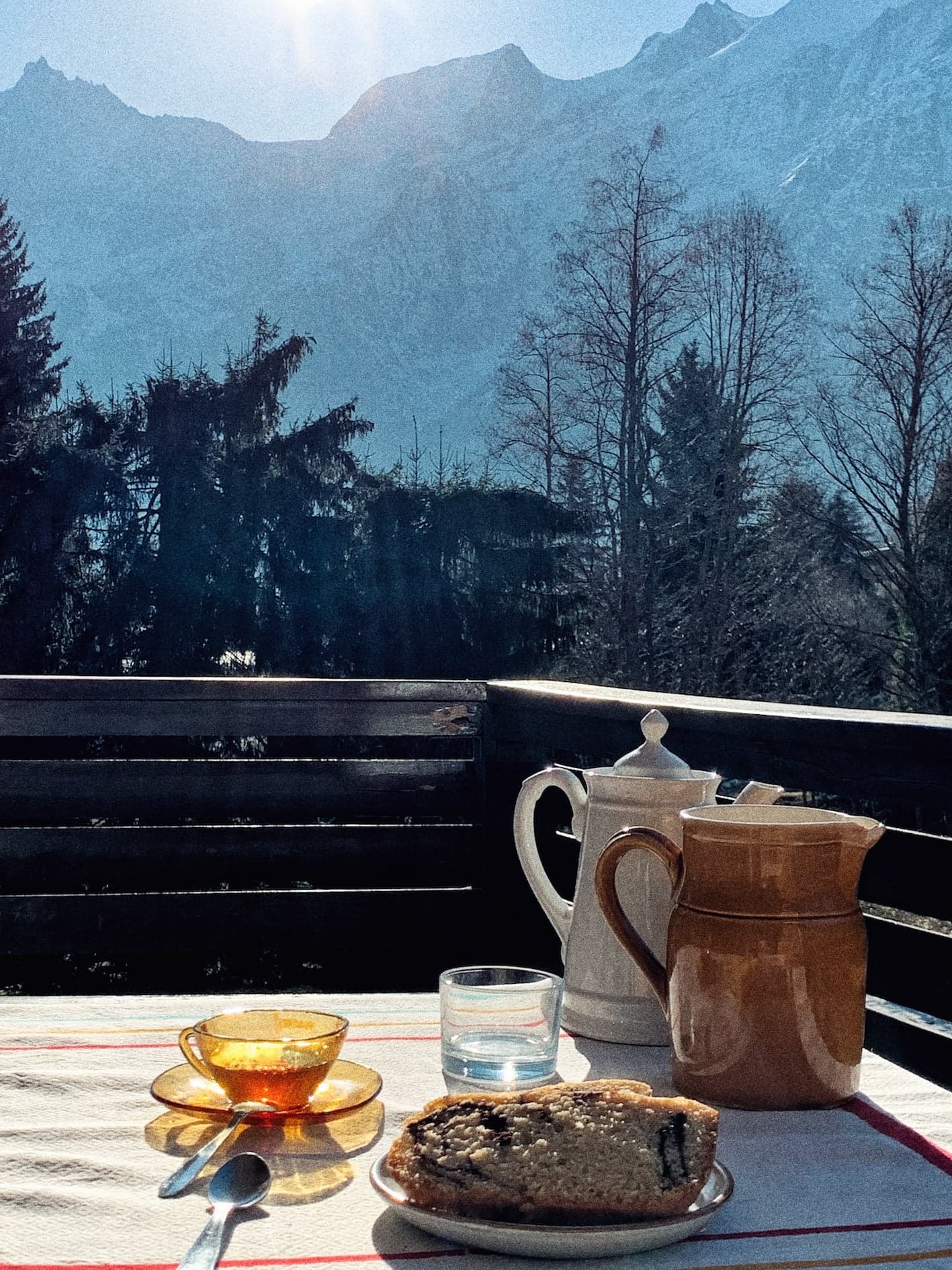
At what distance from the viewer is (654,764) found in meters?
0.88

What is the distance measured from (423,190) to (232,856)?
65.4m

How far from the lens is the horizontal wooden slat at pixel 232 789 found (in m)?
2.60

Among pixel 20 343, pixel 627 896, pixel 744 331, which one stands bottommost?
pixel 627 896

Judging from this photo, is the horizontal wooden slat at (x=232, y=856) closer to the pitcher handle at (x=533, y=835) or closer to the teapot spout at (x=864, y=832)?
the pitcher handle at (x=533, y=835)

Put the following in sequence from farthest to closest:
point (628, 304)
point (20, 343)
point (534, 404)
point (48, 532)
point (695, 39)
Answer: point (695, 39) < point (20, 343) < point (534, 404) < point (628, 304) < point (48, 532)

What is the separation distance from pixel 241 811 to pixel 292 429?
8.37 metres

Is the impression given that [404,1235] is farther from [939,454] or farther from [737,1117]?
[939,454]

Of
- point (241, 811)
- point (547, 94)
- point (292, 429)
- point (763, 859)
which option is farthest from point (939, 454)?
point (547, 94)

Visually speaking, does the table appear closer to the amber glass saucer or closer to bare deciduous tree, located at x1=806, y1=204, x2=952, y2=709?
the amber glass saucer

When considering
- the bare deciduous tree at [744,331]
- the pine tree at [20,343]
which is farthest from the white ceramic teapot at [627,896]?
the bare deciduous tree at [744,331]

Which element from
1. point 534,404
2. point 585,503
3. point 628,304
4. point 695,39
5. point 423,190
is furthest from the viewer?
point 695,39

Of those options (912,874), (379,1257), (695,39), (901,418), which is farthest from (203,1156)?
(695,39)

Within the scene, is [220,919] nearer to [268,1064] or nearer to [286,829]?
[286,829]

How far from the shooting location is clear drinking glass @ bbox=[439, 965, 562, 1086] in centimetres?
73
